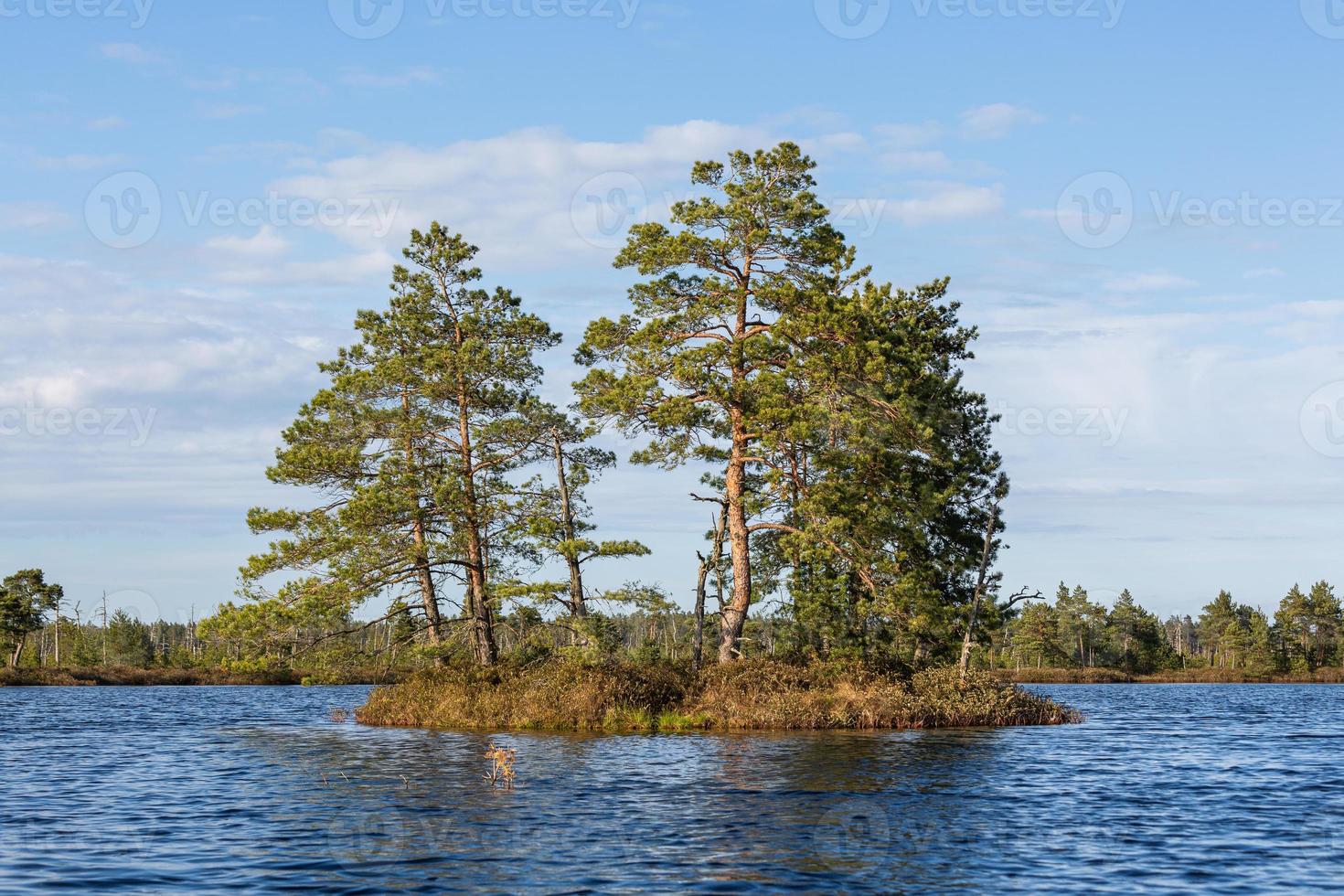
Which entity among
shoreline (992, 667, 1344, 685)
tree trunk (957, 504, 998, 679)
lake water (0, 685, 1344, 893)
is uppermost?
tree trunk (957, 504, 998, 679)

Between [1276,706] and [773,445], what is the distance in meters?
47.2

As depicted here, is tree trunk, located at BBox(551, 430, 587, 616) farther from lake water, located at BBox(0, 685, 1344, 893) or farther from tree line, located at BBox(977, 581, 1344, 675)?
tree line, located at BBox(977, 581, 1344, 675)

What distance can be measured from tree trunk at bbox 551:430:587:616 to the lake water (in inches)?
274

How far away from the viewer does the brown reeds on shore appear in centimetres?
4044

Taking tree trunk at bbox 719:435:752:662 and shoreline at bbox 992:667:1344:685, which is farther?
shoreline at bbox 992:667:1344:685

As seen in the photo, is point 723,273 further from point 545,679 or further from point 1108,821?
point 1108,821

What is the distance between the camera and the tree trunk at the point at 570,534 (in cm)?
4331

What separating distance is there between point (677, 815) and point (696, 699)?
19.2 m

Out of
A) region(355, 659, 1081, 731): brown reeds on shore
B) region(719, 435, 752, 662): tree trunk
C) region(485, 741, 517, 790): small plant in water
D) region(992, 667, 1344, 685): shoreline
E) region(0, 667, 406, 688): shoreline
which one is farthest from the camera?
region(992, 667, 1344, 685): shoreline

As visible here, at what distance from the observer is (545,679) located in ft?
136

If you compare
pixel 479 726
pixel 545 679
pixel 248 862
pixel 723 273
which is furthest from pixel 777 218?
pixel 248 862

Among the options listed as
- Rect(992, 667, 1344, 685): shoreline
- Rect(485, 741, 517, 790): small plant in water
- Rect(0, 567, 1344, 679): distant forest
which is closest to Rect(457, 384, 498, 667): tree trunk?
Rect(485, 741, 517, 790): small plant in water

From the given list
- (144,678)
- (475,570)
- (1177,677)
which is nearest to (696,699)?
(475,570)

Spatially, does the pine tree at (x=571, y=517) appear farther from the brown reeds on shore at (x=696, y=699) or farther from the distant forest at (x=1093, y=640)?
the distant forest at (x=1093, y=640)
